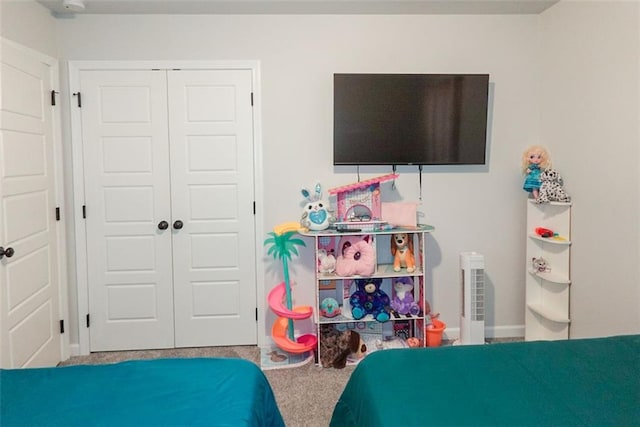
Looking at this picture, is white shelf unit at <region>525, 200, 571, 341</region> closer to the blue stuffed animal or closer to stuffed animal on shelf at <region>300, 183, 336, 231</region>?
the blue stuffed animal

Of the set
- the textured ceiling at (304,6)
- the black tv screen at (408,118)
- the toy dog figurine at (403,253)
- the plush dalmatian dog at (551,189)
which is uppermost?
the textured ceiling at (304,6)

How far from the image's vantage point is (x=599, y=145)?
3.00 meters

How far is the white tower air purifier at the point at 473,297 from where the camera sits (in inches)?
133

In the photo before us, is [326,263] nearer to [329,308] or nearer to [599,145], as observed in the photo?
[329,308]

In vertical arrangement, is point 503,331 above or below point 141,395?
below

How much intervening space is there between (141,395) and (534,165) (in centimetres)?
313

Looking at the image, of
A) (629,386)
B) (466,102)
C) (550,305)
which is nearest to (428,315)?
(550,305)

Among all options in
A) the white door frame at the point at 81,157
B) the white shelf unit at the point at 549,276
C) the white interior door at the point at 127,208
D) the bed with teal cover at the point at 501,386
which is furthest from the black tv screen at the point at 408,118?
the bed with teal cover at the point at 501,386

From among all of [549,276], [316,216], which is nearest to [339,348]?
[316,216]

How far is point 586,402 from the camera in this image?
1517 mm

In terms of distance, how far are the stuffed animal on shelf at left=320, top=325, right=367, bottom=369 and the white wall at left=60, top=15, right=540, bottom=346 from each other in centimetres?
46

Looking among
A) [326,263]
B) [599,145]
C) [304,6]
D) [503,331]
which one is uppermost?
[304,6]

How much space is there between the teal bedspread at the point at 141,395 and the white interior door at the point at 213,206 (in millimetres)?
1814

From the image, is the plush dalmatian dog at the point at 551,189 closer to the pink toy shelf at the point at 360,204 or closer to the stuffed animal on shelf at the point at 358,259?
the pink toy shelf at the point at 360,204
